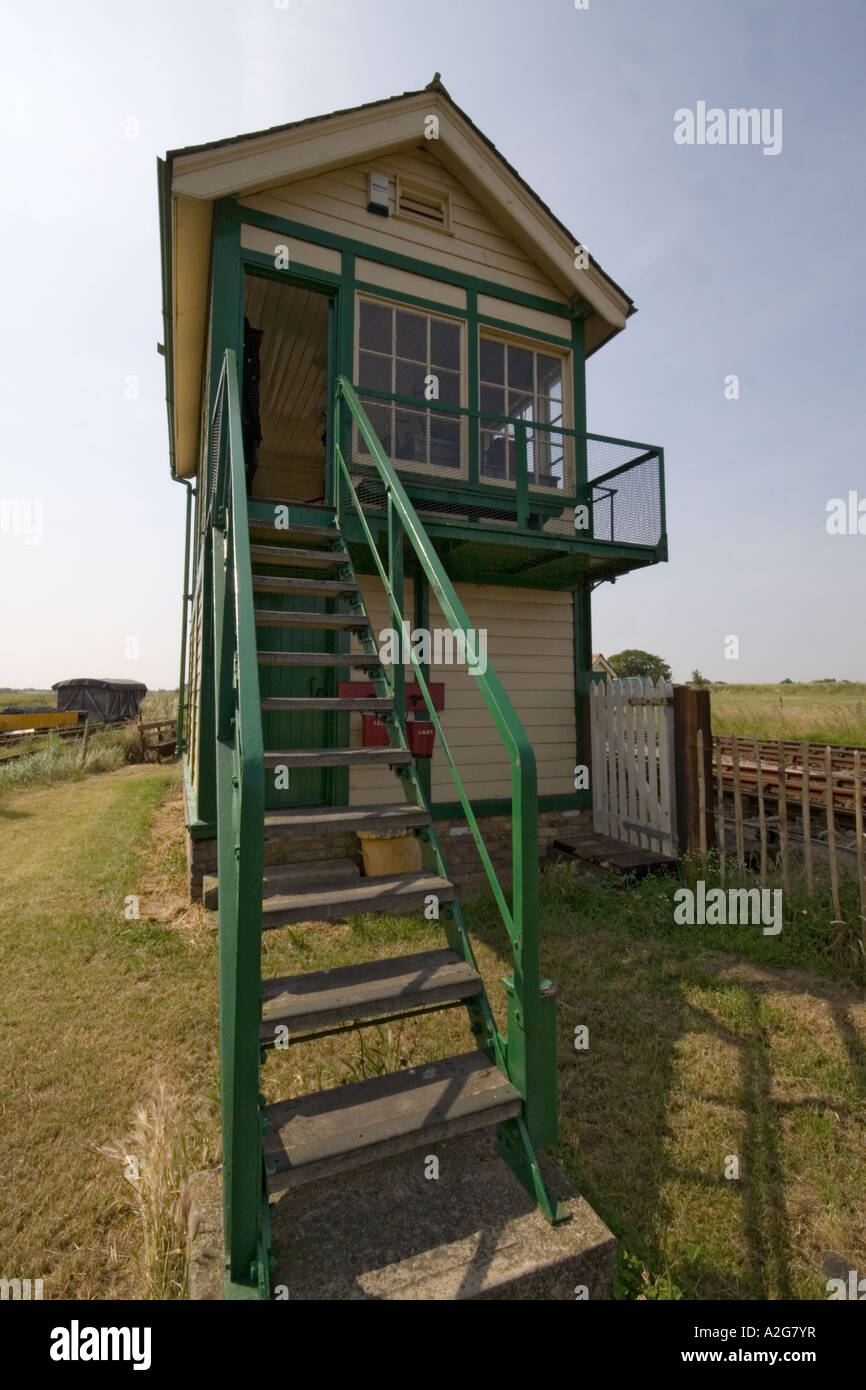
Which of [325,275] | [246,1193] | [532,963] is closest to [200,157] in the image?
[325,275]

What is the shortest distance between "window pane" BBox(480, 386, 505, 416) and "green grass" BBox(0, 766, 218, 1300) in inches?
268

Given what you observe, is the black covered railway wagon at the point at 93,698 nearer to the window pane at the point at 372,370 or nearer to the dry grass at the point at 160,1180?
the window pane at the point at 372,370

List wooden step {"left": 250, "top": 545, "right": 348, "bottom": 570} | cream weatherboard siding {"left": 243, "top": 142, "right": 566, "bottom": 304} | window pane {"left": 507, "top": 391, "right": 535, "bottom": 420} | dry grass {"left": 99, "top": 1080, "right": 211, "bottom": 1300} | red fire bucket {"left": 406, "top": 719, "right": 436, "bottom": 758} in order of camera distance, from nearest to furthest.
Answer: dry grass {"left": 99, "top": 1080, "right": 211, "bottom": 1300} → wooden step {"left": 250, "top": 545, "right": 348, "bottom": 570} → red fire bucket {"left": 406, "top": 719, "right": 436, "bottom": 758} → cream weatherboard siding {"left": 243, "top": 142, "right": 566, "bottom": 304} → window pane {"left": 507, "top": 391, "right": 535, "bottom": 420}

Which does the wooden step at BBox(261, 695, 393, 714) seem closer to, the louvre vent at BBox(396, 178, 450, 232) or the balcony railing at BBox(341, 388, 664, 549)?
the balcony railing at BBox(341, 388, 664, 549)

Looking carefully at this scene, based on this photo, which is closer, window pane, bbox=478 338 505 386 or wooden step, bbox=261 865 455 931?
wooden step, bbox=261 865 455 931

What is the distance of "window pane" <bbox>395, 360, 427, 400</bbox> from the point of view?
7.65m

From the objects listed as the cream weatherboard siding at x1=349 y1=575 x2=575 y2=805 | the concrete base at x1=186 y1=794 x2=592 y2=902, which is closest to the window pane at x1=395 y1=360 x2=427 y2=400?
the cream weatherboard siding at x1=349 y1=575 x2=575 y2=805

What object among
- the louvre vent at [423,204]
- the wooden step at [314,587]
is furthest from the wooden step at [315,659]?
the louvre vent at [423,204]

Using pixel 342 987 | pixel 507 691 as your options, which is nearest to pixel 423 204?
pixel 507 691

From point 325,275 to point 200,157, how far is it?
4.87ft
